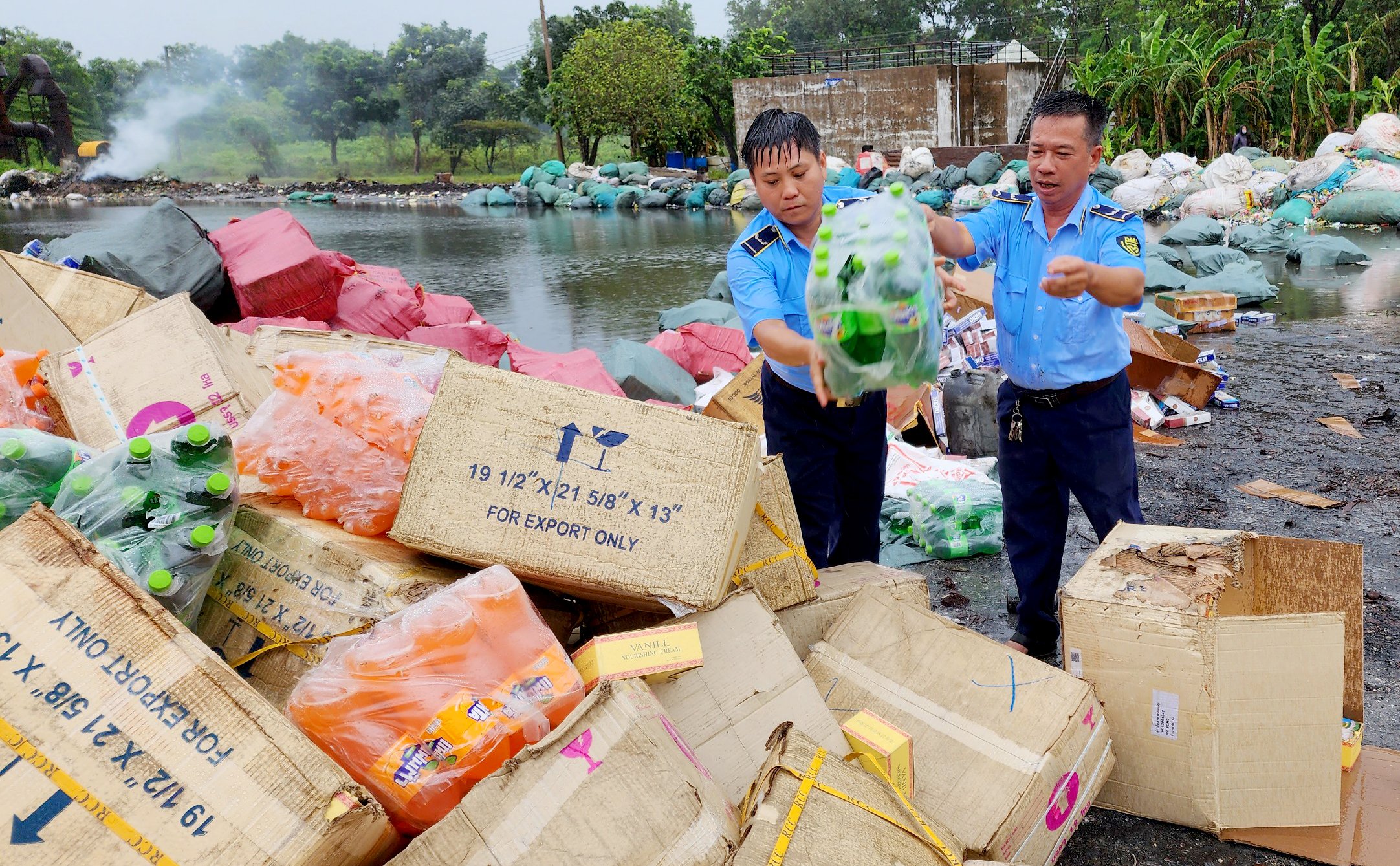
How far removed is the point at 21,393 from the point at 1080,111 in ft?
9.16

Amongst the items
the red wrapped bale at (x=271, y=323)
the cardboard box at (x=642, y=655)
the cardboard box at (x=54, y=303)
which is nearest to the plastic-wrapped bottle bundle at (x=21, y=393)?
the cardboard box at (x=54, y=303)

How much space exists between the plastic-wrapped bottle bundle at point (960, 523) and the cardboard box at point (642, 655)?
6.46 ft

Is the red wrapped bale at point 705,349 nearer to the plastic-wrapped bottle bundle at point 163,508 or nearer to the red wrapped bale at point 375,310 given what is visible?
the red wrapped bale at point 375,310

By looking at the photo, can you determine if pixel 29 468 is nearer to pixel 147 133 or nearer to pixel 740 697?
pixel 740 697

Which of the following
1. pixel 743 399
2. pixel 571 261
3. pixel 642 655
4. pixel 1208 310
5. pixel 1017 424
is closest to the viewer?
pixel 642 655

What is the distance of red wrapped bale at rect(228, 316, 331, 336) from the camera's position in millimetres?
3646

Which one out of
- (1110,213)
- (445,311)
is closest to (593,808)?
(1110,213)

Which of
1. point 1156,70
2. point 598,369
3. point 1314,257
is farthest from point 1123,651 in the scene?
point 1156,70

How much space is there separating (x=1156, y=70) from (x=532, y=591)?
20.6 metres

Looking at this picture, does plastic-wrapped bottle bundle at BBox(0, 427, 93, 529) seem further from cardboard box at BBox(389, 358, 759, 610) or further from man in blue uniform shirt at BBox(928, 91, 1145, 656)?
man in blue uniform shirt at BBox(928, 91, 1145, 656)

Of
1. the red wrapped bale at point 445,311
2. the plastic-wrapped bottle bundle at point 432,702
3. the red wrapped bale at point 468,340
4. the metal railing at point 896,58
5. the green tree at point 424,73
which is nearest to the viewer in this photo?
the plastic-wrapped bottle bundle at point 432,702

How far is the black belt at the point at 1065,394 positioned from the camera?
98.3 inches

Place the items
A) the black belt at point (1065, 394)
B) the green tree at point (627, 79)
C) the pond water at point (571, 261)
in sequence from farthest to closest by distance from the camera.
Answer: the green tree at point (627, 79), the pond water at point (571, 261), the black belt at point (1065, 394)

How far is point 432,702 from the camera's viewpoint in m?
1.55
